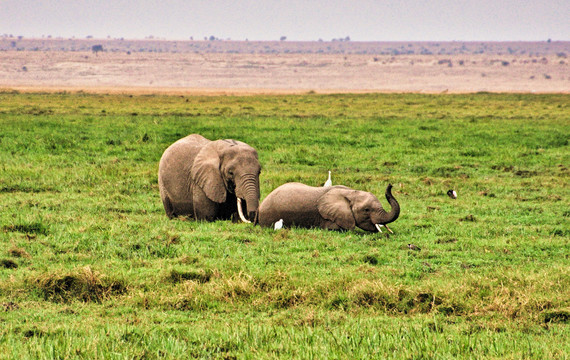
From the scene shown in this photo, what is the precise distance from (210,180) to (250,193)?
933 mm

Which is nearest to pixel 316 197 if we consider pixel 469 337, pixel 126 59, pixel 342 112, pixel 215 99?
pixel 469 337

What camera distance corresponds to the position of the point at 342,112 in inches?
1626

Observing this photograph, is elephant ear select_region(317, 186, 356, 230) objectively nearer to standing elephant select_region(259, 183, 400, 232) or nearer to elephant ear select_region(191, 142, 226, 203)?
standing elephant select_region(259, 183, 400, 232)

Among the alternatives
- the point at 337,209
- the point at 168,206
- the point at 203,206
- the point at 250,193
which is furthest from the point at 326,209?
the point at 168,206

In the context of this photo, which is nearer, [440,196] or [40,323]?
[40,323]

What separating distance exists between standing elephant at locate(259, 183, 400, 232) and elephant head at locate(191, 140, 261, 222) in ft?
1.24

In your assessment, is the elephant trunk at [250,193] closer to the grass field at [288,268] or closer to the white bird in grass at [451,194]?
the grass field at [288,268]

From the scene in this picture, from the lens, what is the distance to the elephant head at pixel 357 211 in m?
12.5

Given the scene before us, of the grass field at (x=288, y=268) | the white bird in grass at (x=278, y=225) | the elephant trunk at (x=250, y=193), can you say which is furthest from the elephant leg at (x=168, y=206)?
the white bird in grass at (x=278, y=225)

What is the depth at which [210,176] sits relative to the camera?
13383 millimetres

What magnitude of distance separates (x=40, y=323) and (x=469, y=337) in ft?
14.8

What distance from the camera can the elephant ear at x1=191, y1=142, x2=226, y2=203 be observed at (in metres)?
13.4

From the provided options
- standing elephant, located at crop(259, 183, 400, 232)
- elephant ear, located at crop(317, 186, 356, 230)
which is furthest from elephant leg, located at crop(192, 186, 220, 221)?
elephant ear, located at crop(317, 186, 356, 230)

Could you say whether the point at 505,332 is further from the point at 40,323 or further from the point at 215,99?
the point at 215,99
